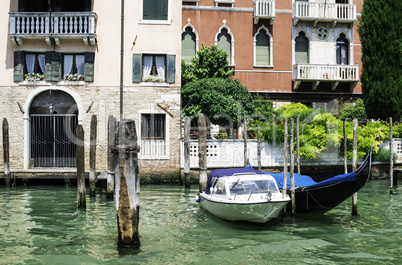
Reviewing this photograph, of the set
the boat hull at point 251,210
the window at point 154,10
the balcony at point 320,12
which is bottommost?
the boat hull at point 251,210

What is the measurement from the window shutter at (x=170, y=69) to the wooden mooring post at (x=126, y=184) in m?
9.56

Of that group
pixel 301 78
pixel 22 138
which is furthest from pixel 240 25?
pixel 22 138

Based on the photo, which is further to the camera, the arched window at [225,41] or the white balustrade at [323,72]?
the arched window at [225,41]

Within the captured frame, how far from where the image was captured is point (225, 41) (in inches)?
842

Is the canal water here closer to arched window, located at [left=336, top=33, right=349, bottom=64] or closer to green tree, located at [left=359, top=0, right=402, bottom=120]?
green tree, located at [left=359, top=0, right=402, bottom=120]

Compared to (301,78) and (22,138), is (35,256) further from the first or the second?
(301,78)

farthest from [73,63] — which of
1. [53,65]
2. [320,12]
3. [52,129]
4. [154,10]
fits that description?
[320,12]

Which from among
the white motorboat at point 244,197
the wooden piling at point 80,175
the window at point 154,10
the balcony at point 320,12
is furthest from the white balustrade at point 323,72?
the wooden piling at point 80,175

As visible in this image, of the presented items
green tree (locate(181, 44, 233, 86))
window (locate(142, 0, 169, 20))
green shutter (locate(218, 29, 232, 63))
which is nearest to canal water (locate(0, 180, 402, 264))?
window (locate(142, 0, 169, 20))

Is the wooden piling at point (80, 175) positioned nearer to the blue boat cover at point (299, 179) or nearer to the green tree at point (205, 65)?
the blue boat cover at point (299, 179)

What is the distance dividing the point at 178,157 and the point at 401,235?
9222 mm

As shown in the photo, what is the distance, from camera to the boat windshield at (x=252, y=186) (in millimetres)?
10336

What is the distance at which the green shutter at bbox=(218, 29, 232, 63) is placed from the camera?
2138 centimetres

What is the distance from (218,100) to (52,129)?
6148 mm
